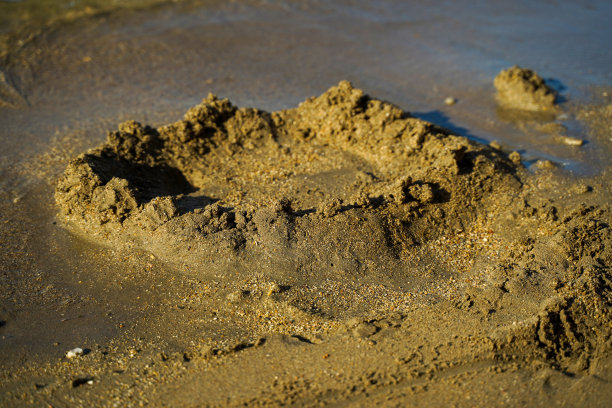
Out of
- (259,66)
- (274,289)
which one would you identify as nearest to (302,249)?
(274,289)

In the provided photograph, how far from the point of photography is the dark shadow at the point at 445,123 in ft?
17.4

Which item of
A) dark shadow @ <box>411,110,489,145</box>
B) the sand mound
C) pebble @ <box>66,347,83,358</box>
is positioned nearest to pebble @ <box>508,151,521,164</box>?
the sand mound

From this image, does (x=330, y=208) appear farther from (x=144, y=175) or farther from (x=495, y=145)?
(x=495, y=145)

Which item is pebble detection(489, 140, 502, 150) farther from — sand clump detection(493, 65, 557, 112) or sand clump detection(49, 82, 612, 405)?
sand clump detection(493, 65, 557, 112)

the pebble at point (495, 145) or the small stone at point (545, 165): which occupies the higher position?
the pebble at point (495, 145)

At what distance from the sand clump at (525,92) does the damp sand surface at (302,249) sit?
140mm

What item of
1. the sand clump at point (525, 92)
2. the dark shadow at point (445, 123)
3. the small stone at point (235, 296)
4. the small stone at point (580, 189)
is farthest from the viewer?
the sand clump at point (525, 92)

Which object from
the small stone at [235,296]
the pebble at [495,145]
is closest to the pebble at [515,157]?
the pebble at [495,145]

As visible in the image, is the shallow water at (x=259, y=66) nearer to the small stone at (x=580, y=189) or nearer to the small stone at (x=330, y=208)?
the small stone at (x=580, y=189)

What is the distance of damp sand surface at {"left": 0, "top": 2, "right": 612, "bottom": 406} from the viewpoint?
113 inches

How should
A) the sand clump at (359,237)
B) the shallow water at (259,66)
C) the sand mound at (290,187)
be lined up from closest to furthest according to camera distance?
the sand clump at (359,237), the sand mound at (290,187), the shallow water at (259,66)

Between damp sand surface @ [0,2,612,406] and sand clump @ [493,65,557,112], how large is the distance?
140mm

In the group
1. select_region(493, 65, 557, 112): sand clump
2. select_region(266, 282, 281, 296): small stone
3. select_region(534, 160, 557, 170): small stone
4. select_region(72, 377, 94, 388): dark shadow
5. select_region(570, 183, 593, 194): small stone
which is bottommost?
select_region(72, 377, 94, 388): dark shadow

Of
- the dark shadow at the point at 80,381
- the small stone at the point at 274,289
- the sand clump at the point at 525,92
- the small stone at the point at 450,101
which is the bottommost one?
the dark shadow at the point at 80,381
